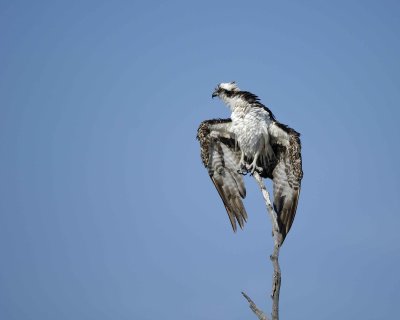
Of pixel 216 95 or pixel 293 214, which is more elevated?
pixel 216 95

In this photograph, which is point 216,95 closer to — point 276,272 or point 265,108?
point 265,108

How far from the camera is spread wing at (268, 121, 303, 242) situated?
17.0 metres

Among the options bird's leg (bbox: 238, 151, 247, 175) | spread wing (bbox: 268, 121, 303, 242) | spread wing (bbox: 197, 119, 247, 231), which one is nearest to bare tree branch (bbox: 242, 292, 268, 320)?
spread wing (bbox: 268, 121, 303, 242)

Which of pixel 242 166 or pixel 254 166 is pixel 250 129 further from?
pixel 242 166

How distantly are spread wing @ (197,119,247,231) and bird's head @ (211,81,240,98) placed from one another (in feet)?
3.36

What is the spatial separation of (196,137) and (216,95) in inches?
61.8

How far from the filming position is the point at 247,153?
60.1ft

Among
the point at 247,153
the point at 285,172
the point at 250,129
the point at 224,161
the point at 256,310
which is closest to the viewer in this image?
the point at 256,310

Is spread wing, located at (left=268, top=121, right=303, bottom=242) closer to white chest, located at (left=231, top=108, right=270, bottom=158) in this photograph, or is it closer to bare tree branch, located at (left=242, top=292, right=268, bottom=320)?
white chest, located at (left=231, top=108, right=270, bottom=158)

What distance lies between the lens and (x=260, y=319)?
14695 millimetres

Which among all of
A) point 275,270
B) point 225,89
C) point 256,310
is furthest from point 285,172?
point 256,310

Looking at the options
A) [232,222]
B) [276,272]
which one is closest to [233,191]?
[232,222]

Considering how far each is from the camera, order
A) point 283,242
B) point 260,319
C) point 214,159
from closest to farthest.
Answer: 1. point 260,319
2. point 283,242
3. point 214,159

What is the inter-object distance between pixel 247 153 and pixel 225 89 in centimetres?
214
